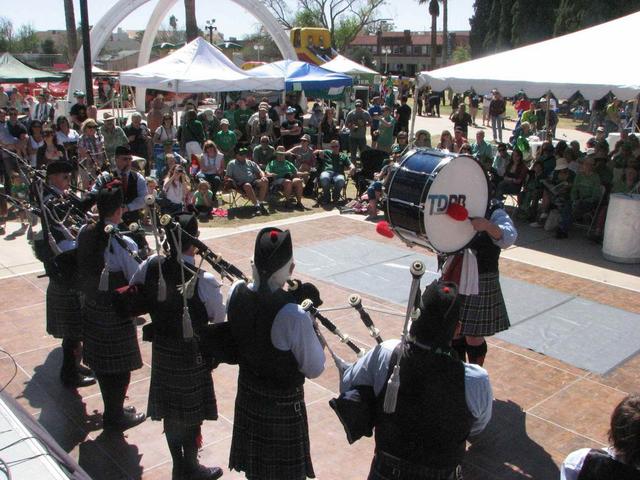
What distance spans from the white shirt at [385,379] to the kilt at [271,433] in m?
0.53

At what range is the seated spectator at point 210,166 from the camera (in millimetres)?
10555

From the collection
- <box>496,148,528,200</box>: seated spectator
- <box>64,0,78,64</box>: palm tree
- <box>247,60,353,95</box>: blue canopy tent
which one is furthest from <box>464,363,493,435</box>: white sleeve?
<box>64,0,78,64</box>: palm tree

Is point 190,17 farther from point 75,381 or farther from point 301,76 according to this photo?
point 75,381

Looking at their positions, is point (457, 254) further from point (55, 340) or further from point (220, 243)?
point (220, 243)

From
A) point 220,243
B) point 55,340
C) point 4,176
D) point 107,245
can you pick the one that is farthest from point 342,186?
point 107,245

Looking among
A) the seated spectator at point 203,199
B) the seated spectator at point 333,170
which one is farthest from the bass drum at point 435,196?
the seated spectator at point 333,170

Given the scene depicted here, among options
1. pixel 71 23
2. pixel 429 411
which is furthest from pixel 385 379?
pixel 71 23

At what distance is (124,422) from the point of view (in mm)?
4168

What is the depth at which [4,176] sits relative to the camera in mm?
10125

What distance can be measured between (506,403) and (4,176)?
8.77 meters

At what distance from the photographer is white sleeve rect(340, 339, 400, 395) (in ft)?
7.97

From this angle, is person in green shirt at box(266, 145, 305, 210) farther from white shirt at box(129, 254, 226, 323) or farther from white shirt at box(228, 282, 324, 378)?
white shirt at box(228, 282, 324, 378)

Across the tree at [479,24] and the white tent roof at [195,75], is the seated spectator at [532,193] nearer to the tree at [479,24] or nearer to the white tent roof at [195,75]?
the white tent roof at [195,75]

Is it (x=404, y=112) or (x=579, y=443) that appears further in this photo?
(x=404, y=112)
